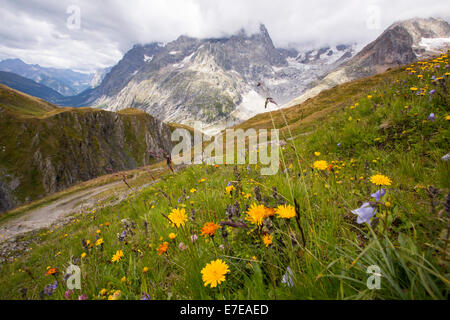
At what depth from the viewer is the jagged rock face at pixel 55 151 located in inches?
2436

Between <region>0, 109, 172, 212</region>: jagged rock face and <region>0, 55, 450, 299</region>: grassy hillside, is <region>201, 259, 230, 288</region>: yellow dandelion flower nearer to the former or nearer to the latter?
<region>0, 55, 450, 299</region>: grassy hillside

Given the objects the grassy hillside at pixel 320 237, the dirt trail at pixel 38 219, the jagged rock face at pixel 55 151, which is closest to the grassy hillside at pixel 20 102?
the jagged rock face at pixel 55 151

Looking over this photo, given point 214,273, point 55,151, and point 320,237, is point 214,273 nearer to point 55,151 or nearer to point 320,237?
point 320,237

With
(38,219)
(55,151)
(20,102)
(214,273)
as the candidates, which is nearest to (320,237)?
(214,273)

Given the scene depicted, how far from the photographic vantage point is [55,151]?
69438mm

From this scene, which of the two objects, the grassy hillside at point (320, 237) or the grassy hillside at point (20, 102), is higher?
the grassy hillside at point (20, 102)

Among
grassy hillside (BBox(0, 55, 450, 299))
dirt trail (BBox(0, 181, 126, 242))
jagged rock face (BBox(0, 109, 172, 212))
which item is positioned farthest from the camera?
jagged rock face (BBox(0, 109, 172, 212))

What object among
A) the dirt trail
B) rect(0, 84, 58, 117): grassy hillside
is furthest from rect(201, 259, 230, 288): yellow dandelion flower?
rect(0, 84, 58, 117): grassy hillside

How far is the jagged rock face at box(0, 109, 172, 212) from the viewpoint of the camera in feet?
203

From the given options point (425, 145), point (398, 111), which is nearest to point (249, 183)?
point (425, 145)

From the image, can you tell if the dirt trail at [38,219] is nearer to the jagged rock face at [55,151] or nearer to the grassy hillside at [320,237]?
the grassy hillside at [320,237]

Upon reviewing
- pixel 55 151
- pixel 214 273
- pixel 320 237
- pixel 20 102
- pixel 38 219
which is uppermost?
pixel 20 102
